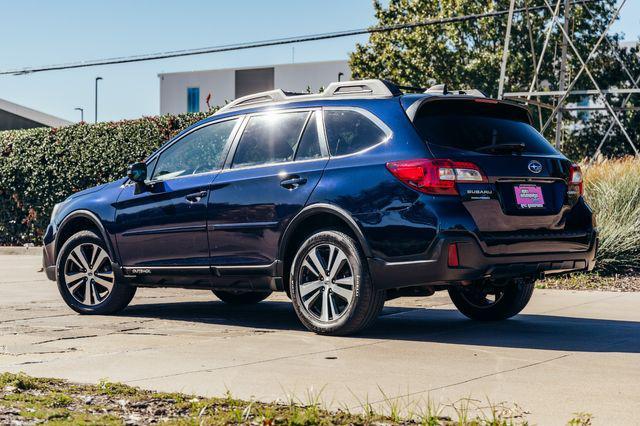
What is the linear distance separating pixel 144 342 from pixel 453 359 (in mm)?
2323

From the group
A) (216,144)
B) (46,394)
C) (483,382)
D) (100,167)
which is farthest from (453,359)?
(100,167)

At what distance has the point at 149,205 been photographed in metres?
8.73

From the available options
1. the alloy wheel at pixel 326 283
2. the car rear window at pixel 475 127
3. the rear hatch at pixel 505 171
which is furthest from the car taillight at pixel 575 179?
the alloy wheel at pixel 326 283

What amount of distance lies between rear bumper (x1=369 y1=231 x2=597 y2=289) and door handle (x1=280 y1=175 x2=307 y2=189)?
2.97 ft

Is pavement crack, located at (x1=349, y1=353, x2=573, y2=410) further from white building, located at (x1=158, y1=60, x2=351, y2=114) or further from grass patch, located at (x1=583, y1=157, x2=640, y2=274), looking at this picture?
white building, located at (x1=158, y1=60, x2=351, y2=114)

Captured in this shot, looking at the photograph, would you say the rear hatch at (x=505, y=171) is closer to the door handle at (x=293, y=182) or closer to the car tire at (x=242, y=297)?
the door handle at (x=293, y=182)

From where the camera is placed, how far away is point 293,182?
7.61 metres

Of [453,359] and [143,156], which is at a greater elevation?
[143,156]

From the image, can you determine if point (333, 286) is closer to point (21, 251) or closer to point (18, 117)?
point (21, 251)

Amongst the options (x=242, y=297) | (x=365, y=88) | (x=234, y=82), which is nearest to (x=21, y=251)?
(x=242, y=297)

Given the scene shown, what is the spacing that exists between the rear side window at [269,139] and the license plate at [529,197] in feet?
6.03

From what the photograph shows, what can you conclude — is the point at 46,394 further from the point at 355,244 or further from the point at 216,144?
the point at 216,144

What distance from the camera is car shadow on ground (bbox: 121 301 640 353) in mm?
7213

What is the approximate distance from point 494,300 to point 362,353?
7.92 ft
